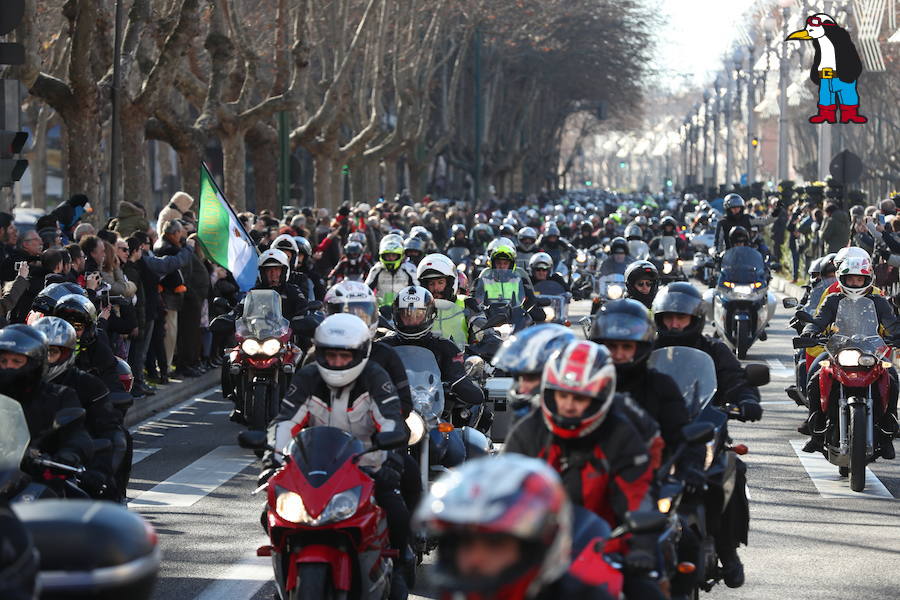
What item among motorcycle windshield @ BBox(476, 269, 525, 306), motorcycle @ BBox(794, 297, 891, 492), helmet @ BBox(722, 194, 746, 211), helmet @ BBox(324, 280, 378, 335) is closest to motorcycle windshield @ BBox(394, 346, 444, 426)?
helmet @ BBox(324, 280, 378, 335)

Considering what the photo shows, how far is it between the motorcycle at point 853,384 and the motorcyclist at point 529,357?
213 inches

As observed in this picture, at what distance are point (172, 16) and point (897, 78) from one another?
4896cm

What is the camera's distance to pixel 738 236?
874 inches

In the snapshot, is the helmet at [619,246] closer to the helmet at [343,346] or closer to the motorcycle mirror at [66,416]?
the helmet at [343,346]

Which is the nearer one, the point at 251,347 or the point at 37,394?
the point at 37,394

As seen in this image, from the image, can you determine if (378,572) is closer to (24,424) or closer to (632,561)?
(24,424)

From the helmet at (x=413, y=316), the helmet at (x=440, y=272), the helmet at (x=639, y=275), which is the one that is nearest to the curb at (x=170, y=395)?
the helmet at (x=440, y=272)

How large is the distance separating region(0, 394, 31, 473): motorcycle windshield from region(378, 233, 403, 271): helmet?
9459 millimetres

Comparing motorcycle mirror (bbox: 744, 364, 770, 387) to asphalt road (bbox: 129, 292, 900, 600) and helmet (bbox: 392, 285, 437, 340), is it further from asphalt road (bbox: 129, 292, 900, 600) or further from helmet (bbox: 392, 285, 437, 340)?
helmet (bbox: 392, 285, 437, 340)

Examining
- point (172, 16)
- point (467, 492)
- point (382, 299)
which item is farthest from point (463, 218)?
point (467, 492)

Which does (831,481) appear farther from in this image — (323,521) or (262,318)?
(323,521)

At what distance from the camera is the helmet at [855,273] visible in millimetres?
12984

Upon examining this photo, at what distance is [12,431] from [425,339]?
3.78 meters

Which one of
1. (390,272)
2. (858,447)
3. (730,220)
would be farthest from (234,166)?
(858,447)
